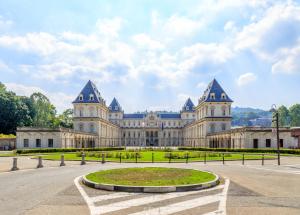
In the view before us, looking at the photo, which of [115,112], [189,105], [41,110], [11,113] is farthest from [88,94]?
[189,105]

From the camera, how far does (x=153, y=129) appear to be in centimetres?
14725

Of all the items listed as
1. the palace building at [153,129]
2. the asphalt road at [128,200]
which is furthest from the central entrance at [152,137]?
the asphalt road at [128,200]

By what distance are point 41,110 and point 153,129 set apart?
64964mm

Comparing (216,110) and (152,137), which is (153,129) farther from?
(216,110)

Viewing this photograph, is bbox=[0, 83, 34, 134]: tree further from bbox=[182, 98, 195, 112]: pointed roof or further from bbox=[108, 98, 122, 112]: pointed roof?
bbox=[182, 98, 195, 112]: pointed roof

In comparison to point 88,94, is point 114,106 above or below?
above

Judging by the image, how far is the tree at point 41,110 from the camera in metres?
91.1

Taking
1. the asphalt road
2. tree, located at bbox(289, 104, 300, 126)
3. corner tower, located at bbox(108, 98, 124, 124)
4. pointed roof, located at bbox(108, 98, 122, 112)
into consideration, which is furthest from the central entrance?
the asphalt road

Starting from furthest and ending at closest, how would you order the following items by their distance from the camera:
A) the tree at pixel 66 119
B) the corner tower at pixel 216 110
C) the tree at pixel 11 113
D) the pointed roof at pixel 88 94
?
the tree at pixel 66 119 < the pointed roof at pixel 88 94 < the corner tower at pixel 216 110 < the tree at pixel 11 113

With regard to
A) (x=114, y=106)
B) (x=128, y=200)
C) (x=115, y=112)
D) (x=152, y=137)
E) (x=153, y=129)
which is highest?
(x=114, y=106)

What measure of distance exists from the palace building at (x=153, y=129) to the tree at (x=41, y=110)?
10.6 metres

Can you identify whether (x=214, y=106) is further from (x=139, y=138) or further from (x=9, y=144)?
(x=139, y=138)

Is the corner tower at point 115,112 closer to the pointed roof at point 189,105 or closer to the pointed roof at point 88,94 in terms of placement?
the pointed roof at point 189,105

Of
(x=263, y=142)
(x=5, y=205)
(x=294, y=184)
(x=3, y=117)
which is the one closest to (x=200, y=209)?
(x=5, y=205)
